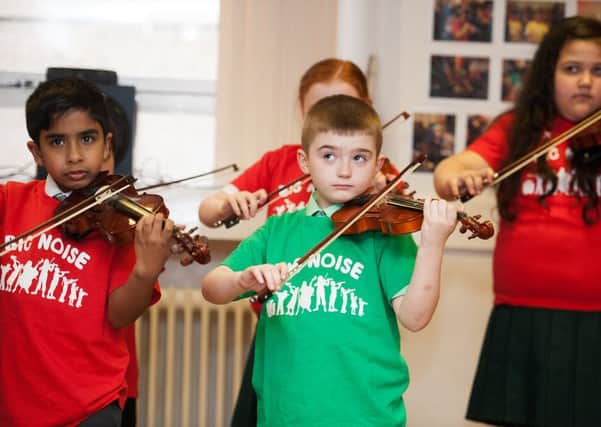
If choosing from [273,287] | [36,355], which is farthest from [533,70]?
[36,355]

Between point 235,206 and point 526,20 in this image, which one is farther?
point 526,20

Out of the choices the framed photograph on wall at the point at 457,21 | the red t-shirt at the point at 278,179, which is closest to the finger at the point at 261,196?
the red t-shirt at the point at 278,179

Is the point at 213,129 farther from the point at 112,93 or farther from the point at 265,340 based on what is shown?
the point at 265,340

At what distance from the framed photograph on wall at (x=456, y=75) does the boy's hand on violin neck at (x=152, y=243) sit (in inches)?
55.3

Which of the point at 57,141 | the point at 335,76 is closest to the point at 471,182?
the point at 335,76

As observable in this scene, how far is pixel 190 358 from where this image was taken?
8.96ft

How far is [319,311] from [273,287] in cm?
21

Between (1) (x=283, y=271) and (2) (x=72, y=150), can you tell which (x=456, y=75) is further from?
(1) (x=283, y=271)

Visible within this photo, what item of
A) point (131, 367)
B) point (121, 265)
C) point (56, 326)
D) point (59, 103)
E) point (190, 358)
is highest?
point (59, 103)

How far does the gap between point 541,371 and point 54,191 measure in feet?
3.95

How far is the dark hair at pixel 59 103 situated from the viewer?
1.77 metres

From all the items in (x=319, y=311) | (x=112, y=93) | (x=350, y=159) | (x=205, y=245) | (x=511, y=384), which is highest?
(x=112, y=93)

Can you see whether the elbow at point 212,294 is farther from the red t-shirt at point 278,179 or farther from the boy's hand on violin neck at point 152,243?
the red t-shirt at point 278,179

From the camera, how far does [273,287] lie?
1403mm
